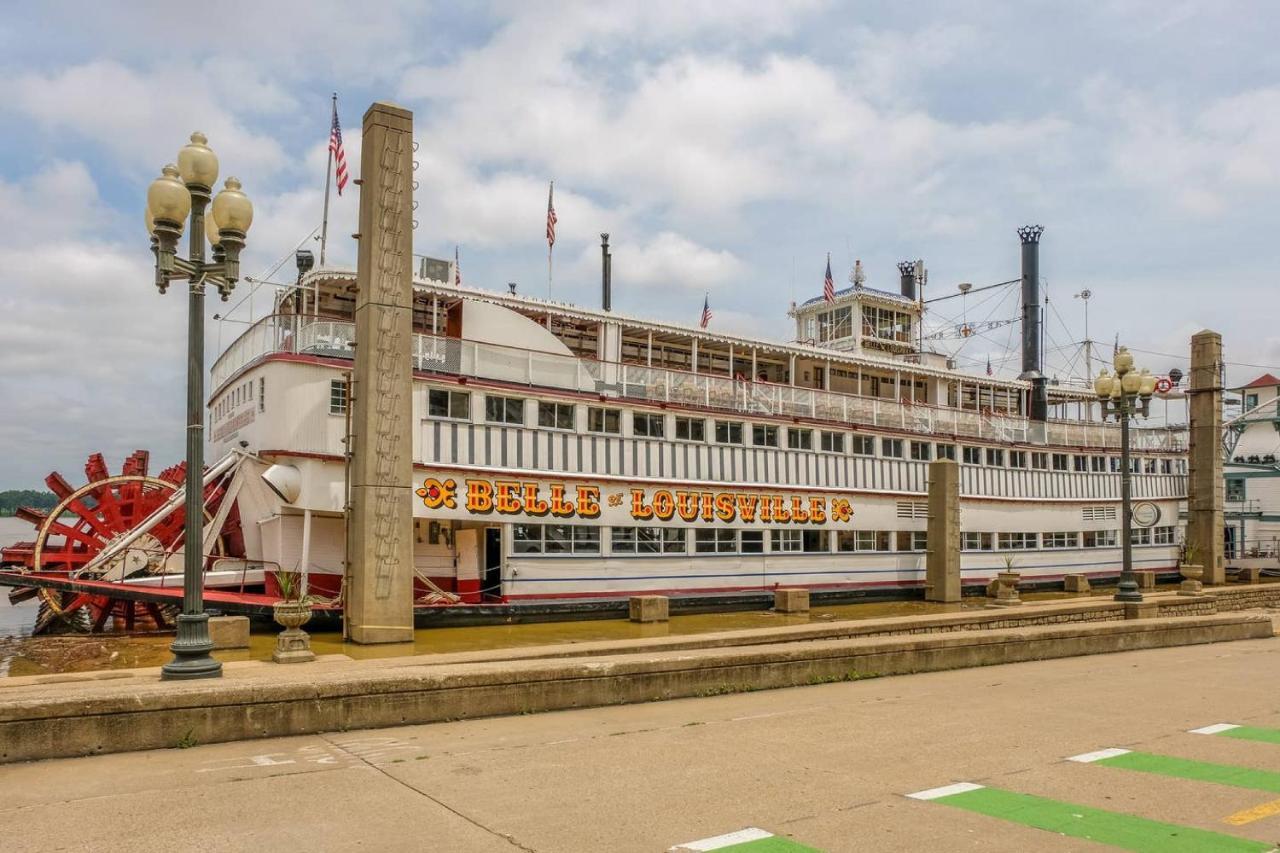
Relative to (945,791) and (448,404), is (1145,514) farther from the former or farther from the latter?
(945,791)

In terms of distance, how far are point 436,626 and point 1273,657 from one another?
15266 millimetres

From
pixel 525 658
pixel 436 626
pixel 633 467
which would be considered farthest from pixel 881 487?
pixel 525 658

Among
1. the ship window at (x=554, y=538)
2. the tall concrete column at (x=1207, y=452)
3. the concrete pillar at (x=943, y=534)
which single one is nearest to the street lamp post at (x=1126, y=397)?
the concrete pillar at (x=943, y=534)

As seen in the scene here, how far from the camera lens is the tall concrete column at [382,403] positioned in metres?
18.0

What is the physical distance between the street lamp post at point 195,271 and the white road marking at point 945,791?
699 centimetres

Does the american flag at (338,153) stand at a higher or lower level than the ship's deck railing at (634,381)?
higher

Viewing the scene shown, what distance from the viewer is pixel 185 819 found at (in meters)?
6.02

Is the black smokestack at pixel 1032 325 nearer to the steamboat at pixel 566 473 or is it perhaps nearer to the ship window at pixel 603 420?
the steamboat at pixel 566 473

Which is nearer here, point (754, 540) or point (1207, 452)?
point (754, 540)

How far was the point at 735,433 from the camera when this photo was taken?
26.6 m

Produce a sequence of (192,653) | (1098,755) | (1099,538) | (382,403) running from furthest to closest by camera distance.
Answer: (1099,538) → (382,403) → (192,653) → (1098,755)

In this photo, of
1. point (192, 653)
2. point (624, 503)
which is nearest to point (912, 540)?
point (624, 503)

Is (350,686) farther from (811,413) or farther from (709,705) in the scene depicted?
(811,413)

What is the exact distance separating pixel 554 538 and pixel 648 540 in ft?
9.03
